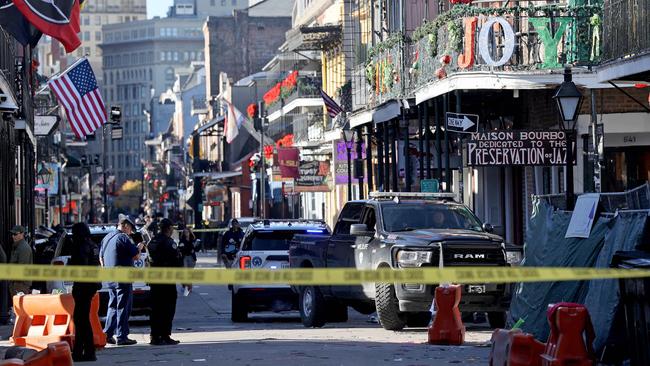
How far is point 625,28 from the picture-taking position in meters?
24.6

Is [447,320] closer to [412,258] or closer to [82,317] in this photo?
[412,258]

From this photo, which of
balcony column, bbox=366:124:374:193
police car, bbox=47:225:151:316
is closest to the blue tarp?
police car, bbox=47:225:151:316

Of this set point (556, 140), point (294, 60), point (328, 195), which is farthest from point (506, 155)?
point (294, 60)

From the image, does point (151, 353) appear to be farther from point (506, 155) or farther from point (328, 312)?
point (506, 155)

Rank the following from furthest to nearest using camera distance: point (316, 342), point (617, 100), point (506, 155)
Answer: point (617, 100)
point (506, 155)
point (316, 342)

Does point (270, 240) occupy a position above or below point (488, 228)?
below

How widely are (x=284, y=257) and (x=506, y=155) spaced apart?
479cm

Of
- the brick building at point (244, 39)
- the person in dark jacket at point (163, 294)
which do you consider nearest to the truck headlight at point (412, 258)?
the person in dark jacket at point (163, 294)

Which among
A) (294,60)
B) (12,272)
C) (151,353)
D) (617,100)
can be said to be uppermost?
(294,60)

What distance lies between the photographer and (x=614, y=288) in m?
15.9

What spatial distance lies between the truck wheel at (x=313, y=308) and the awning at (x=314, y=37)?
3387 centimetres

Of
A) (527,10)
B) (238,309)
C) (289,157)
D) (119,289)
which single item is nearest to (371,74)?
(527,10)

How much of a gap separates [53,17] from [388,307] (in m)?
7.77

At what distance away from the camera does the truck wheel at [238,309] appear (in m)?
25.5
